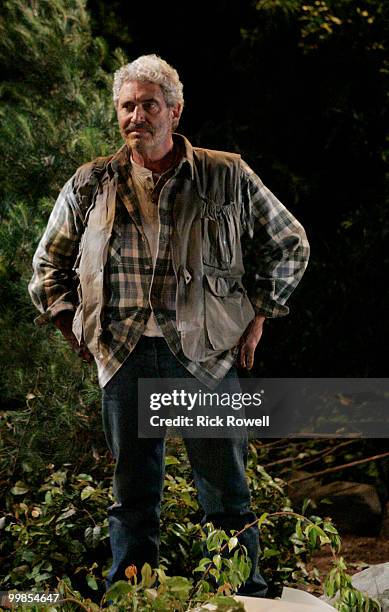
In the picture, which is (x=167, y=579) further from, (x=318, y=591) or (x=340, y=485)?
(x=340, y=485)

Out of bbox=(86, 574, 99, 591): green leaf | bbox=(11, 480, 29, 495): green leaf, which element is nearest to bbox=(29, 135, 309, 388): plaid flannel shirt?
bbox=(86, 574, 99, 591): green leaf

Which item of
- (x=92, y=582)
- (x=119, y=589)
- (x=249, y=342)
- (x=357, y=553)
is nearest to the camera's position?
(x=119, y=589)

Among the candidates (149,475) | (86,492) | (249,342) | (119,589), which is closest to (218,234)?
(249,342)

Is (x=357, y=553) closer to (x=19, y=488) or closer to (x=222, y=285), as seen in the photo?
(x=19, y=488)

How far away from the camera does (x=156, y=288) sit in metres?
3.33

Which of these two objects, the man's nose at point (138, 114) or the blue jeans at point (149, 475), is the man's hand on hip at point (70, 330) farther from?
the man's nose at point (138, 114)

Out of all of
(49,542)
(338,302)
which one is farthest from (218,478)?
(338,302)

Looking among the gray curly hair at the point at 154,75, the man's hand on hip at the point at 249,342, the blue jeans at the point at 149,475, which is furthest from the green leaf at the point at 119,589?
the gray curly hair at the point at 154,75

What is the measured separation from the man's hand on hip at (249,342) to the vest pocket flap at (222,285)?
0.44 feet

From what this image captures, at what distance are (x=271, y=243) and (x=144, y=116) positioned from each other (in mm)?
608

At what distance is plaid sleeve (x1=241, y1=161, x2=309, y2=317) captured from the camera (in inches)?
138

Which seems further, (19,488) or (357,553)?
(357,553)

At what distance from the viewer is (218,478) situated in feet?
11.0

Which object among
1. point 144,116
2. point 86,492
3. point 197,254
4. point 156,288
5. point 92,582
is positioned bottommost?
point 92,582
